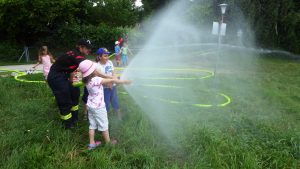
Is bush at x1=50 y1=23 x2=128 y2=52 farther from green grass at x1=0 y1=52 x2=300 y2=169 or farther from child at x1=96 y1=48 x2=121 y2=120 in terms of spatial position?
child at x1=96 y1=48 x2=121 y2=120

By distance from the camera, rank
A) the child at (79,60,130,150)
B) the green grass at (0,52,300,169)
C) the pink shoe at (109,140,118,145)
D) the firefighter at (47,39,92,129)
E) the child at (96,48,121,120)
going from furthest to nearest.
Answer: the child at (96,48,121,120)
the firefighter at (47,39,92,129)
the pink shoe at (109,140,118,145)
the child at (79,60,130,150)
the green grass at (0,52,300,169)

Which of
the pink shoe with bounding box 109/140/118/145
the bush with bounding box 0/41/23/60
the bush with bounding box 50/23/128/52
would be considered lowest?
the pink shoe with bounding box 109/140/118/145

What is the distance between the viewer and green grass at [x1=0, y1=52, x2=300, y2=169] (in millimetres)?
4273

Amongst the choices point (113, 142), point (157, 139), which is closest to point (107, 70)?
point (113, 142)

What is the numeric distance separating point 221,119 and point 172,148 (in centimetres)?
188

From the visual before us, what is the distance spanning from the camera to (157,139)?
5.04 metres

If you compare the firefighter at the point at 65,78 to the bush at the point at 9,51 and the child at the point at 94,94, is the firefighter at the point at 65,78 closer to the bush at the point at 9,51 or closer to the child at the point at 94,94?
the child at the point at 94,94

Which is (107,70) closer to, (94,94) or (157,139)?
(94,94)

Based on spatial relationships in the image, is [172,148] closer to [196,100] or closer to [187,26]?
[196,100]

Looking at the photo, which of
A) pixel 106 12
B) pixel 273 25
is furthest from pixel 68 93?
pixel 106 12

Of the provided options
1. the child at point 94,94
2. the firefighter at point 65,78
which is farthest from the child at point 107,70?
the child at point 94,94

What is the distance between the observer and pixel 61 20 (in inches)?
854

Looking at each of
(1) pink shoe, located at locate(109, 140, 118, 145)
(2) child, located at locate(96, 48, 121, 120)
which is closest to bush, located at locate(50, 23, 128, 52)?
(2) child, located at locate(96, 48, 121, 120)

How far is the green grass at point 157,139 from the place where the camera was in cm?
427
